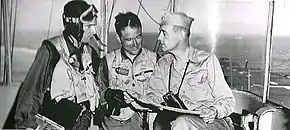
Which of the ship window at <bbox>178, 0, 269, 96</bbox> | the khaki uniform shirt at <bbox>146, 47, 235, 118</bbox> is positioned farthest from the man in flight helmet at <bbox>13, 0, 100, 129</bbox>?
the ship window at <bbox>178, 0, 269, 96</bbox>

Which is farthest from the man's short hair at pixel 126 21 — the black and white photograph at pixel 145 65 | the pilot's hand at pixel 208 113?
the pilot's hand at pixel 208 113

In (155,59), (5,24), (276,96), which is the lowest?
(276,96)

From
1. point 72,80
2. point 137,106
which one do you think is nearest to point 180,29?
point 137,106

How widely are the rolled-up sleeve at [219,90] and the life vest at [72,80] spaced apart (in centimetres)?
46

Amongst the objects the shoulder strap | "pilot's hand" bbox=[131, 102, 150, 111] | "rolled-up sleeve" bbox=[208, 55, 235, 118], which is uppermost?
the shoulder strap

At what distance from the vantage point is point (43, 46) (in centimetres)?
164

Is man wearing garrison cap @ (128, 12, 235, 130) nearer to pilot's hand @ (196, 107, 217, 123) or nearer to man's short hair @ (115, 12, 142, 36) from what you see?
pilot's hand @ (196, 107, 217, 123)

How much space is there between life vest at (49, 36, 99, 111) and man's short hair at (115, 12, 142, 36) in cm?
14

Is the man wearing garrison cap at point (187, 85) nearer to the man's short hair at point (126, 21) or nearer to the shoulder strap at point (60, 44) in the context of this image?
the man's short hair at point (126, 21)

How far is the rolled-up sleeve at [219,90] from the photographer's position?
164 centimetres

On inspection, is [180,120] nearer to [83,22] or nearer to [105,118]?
[105,118]

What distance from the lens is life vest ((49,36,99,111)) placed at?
1.64 metres

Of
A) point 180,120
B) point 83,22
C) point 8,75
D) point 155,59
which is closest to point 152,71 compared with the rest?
point 155,59

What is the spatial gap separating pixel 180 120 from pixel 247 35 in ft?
1.37
